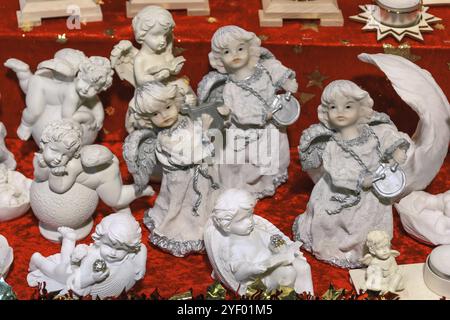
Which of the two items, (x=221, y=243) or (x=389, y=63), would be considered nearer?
(x=221, y=243)

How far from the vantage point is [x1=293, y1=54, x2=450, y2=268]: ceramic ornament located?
2988mm

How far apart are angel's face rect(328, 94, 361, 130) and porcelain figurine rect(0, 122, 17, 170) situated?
44.0 inches

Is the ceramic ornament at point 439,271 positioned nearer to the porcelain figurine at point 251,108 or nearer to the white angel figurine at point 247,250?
the white angel figurine at point 247,250

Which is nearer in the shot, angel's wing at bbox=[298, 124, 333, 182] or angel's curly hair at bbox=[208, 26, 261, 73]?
angel's wing at bbox=[298, 124, 333, 182]

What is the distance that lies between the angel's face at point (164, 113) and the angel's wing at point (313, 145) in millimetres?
391

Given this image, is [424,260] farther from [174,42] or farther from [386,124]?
[174,42]

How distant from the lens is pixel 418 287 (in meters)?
3.03

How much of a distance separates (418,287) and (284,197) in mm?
607

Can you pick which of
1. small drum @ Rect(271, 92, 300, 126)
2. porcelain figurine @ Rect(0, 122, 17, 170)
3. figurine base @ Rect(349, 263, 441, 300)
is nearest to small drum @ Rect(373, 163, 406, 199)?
figurine base @ Rect(349, 263, 441, 300)

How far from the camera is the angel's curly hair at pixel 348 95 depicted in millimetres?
2904

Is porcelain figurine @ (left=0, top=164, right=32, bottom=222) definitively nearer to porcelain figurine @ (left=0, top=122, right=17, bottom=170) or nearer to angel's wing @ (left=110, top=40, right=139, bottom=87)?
porcelain figurine @ (left=0, top=122, right=17, bottom=170)

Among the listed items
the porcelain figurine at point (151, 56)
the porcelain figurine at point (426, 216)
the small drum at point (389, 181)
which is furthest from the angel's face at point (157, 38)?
the porcelain figurine at point (426, 216)

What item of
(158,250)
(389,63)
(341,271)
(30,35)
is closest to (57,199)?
(158,250)

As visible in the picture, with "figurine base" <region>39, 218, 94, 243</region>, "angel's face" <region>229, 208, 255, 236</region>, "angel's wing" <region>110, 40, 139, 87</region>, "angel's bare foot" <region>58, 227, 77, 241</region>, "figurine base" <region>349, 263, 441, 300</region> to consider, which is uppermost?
"angel's wing" <region>110, 40, 139, 87</region>
